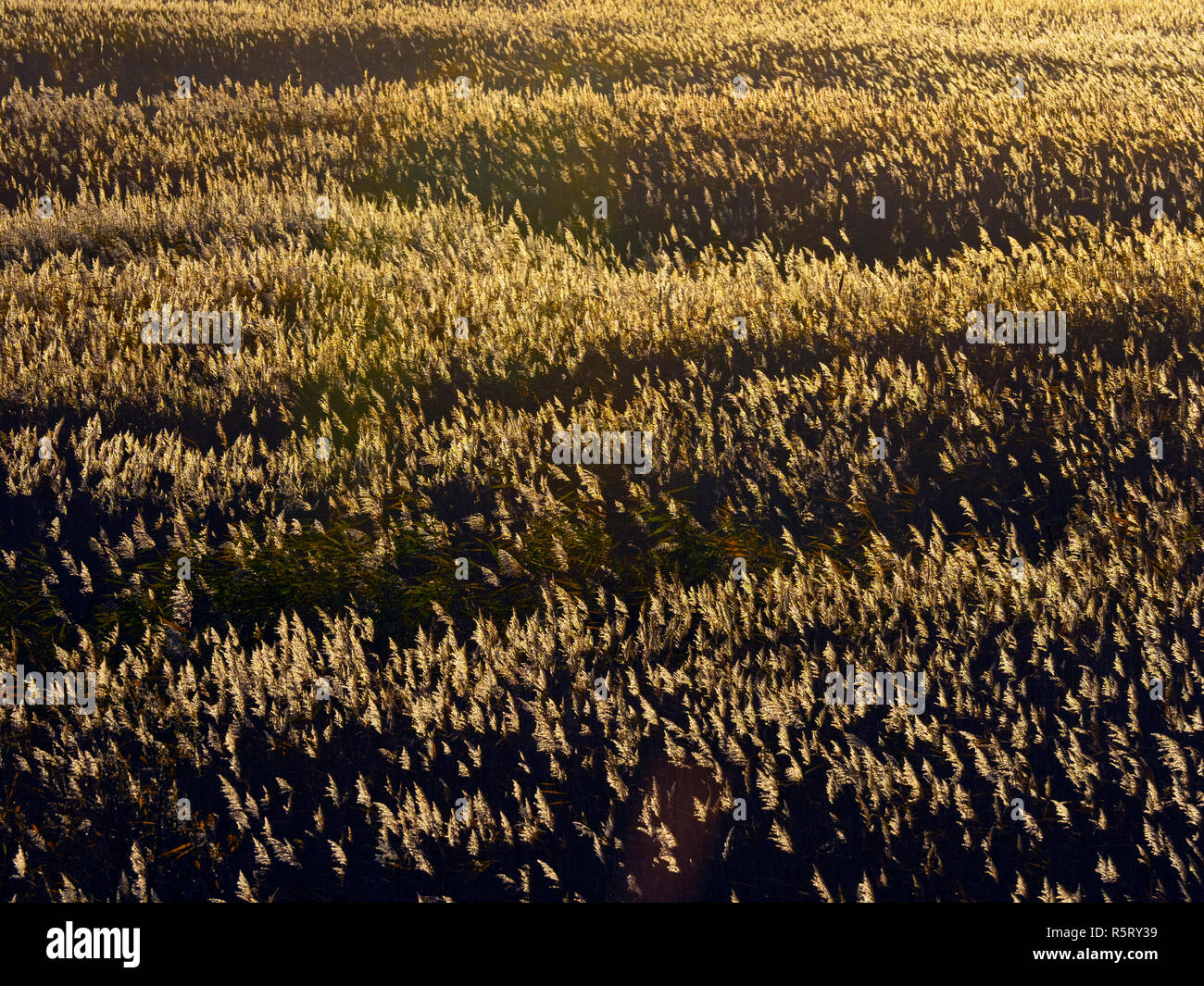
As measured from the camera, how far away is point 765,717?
126 inches

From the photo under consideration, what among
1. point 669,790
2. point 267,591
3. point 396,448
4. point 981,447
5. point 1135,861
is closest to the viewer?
point 1135,861

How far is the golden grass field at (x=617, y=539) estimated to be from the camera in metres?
2.94

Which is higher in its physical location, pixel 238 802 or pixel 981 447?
pixel 981 447

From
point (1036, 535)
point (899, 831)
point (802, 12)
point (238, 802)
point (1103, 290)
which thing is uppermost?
point (802, 12)

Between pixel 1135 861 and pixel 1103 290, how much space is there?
177 inches

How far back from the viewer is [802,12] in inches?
858

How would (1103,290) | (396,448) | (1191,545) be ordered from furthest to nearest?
(1103,290) → (396,448) → (1191,545)

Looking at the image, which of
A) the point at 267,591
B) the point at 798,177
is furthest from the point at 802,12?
the point at 267,591

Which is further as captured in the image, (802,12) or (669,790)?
(802,12)

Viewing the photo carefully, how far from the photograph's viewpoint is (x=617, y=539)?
4.57m

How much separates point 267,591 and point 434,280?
3.92 meters

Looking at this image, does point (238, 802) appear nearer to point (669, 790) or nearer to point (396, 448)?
point (669, 790)

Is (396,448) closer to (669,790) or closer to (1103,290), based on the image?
(669,790)

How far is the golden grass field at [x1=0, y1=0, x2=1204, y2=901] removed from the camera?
294 centimetres
